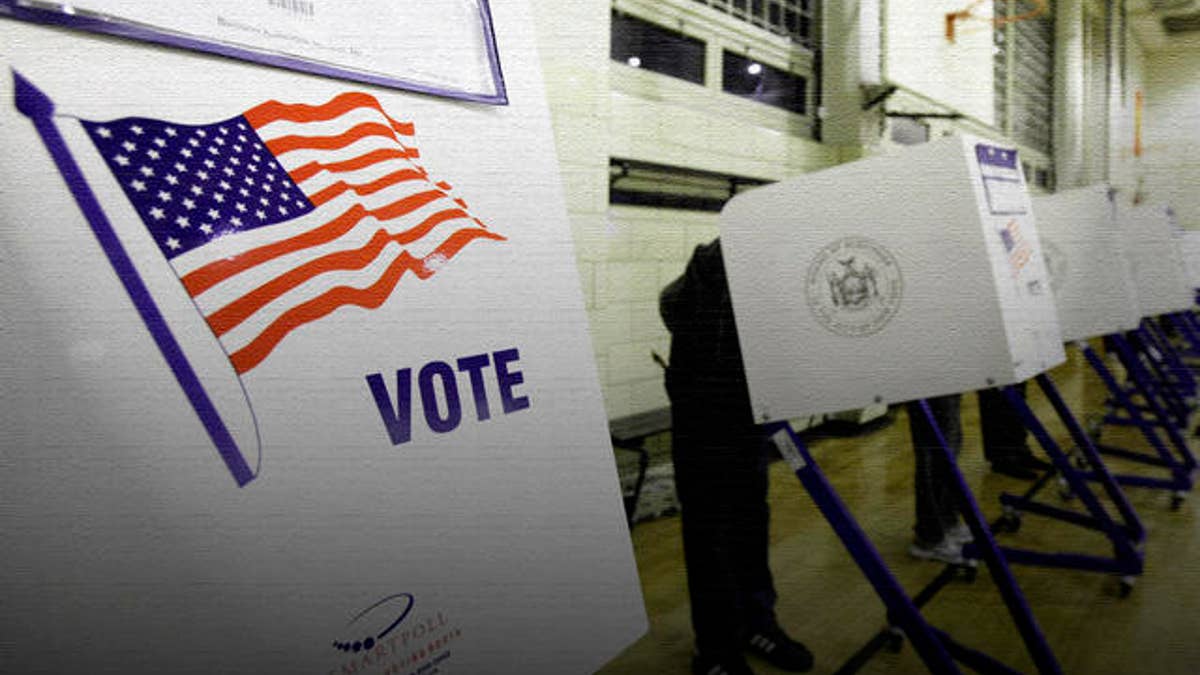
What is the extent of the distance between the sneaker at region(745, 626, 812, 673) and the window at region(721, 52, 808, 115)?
2.28 meters

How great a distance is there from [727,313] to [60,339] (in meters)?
1.06

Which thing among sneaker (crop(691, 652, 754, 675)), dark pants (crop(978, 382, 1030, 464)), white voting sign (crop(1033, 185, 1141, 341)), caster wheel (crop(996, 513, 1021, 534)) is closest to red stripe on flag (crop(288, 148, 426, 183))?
sneaker (crop(691, 652, 754, 675))

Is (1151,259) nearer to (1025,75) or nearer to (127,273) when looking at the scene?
(1025,75)

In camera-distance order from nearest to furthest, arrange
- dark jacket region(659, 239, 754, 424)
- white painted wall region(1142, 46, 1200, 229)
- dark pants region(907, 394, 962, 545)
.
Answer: dark jacket region(659, 239, 754, 424) < dark pants region(907, 394, 962, 545) < white painted wall region(1142, 46, 1200, 229)

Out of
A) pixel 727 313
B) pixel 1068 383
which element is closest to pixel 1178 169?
pixel 1068 383

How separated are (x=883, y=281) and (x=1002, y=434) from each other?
219 centimetres

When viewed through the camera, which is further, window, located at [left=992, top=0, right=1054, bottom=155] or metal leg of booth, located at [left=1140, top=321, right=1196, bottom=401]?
window, located at [left=992, top=0, right=1054, bottom=155]

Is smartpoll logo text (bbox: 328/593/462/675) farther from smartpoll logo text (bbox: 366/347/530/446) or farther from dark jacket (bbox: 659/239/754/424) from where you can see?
dark jacket (bbox: 659/239/754/424)

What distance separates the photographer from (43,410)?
476 mm

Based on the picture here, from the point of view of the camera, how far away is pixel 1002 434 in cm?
277

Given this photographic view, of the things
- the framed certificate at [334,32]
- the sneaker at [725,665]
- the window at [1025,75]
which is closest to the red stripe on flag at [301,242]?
the framed certificate at [334,32]

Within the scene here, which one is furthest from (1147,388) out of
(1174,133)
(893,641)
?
(1174,133)

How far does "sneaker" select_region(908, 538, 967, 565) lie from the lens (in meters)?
1.92

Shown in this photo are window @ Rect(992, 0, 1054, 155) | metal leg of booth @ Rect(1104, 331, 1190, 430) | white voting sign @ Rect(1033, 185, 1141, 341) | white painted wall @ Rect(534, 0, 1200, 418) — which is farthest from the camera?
window @ Rect(992, 0, 1054, 155)
